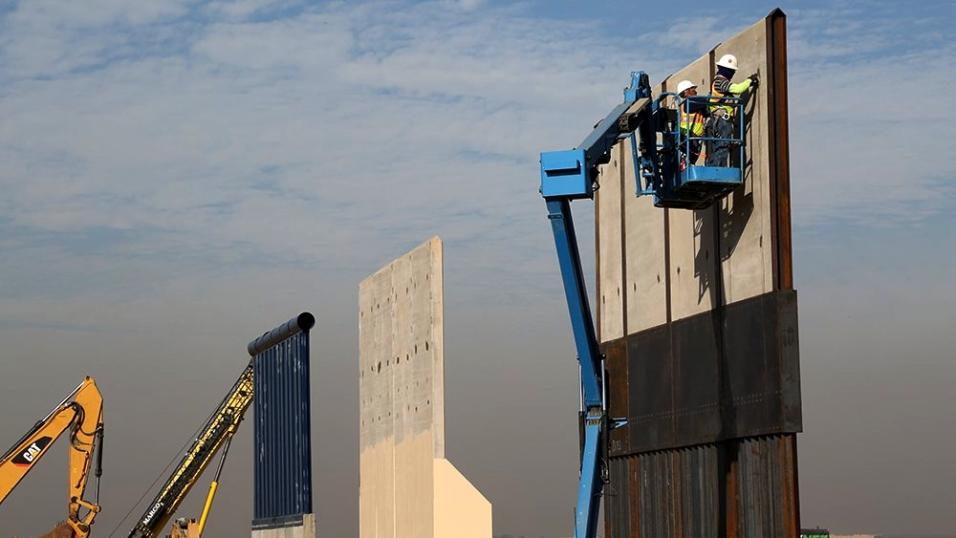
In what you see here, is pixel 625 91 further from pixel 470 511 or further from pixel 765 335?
pixel 470 511

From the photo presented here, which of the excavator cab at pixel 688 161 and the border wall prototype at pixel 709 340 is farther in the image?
the excavator cab at pixel 688 161

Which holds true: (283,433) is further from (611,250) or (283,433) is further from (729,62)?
(729,62)

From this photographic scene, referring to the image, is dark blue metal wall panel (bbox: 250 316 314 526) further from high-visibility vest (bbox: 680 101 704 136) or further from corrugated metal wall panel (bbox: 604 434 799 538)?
high-visibility vest (bbox: 680 101 704 136)

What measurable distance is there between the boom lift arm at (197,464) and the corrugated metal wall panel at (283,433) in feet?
10.5

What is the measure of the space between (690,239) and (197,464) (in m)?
25.0

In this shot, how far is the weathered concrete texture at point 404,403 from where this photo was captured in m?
23.5

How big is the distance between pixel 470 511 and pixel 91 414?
1790 centimetres

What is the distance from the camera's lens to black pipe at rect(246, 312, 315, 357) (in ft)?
104

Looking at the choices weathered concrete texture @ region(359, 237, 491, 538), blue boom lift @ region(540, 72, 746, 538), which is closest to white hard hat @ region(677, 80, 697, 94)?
blue boom lift @ region(540, 72, 746, 538)

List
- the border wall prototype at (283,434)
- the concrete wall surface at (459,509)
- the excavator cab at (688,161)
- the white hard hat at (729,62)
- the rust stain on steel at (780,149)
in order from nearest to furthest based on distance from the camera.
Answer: the rust stain on steel at (780,149) < the excavator cab at (688,161) < the white hard hat at (729,62) < the concrete wall surface at (459,509) < the border wall prototype at (283,434)

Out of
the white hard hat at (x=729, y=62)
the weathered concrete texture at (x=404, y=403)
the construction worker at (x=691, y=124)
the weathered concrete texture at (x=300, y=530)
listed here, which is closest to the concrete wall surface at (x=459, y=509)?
the weathered concrete texture at (x=404, y=403)

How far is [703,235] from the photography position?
19.3 m

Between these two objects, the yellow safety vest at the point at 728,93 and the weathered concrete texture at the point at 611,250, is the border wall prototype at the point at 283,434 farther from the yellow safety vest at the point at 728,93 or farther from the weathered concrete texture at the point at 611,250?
the yellow safety vest at the point at 728,93

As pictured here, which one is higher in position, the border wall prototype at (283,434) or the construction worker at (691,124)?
the construction worker at (691,124)
